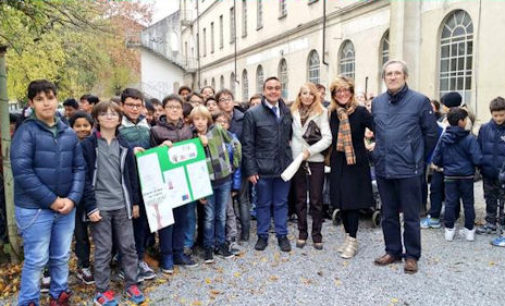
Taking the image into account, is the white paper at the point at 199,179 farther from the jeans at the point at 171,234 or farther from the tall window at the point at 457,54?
the tall window at the point at 457,54

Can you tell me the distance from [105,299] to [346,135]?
3.03 metres

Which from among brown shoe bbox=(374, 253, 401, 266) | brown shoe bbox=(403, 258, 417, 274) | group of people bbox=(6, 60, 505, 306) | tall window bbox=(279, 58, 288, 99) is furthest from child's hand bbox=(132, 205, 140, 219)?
tall window bbox=(279, 58, 288, 99)

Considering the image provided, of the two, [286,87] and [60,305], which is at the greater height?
[286,87]

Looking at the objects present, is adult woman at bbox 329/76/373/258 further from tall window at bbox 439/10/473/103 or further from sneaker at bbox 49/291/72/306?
tall window at bbox 439/10/473/103

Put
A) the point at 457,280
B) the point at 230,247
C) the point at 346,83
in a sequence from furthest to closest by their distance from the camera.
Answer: the point at 230,247 → the point at 346,83 → the point at 457,280

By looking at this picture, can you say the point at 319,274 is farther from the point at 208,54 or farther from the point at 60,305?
the point at 208,54

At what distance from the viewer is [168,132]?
175 inches

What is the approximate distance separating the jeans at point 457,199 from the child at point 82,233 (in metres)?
4.51

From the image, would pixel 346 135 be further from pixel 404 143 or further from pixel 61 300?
pixel 61 300

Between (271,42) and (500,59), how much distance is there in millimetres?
15162

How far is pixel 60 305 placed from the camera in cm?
374

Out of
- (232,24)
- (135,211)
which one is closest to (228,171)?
(135,211)

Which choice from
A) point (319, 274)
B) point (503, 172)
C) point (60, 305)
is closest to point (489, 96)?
point (503, 172)

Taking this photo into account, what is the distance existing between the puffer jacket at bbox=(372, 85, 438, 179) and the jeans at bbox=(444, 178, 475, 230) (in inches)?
59.8
